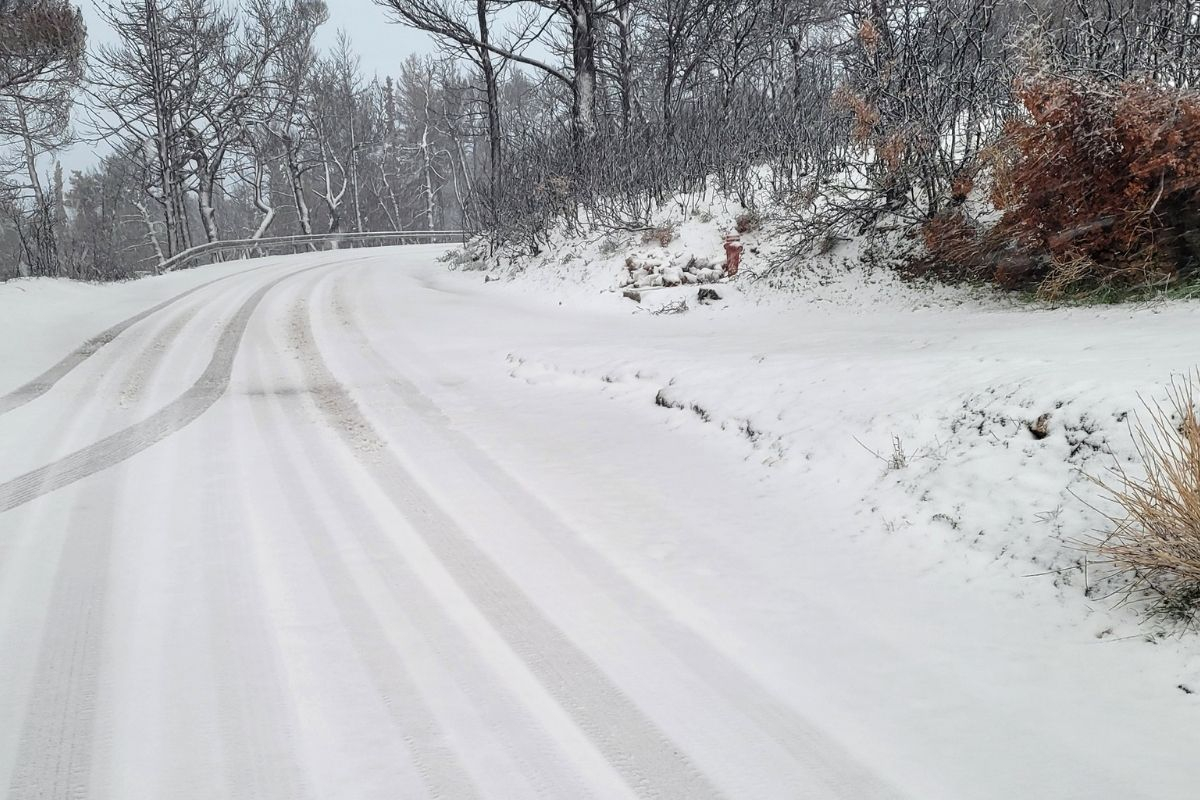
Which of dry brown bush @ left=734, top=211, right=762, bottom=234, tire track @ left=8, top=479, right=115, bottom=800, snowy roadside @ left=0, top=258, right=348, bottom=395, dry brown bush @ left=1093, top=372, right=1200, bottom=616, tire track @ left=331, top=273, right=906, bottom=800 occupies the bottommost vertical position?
tire track @ left=331, top=273, right=906, bottom=800

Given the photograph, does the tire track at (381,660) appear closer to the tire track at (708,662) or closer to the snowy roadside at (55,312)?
the tire track at (708,662)

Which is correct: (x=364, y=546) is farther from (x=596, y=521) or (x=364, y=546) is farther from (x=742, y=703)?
(x=742, y=703)

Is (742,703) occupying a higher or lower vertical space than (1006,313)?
lower

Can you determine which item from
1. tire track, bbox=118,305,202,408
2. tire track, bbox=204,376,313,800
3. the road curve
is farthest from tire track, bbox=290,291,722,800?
tire track, bbox=118,305,202,408

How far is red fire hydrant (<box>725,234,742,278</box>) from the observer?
10.2 meters

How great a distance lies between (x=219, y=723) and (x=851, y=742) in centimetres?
206

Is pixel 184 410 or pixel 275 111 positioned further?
pixel 275 111

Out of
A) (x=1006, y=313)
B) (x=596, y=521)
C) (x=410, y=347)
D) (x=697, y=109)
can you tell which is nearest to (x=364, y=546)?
(x=596, y=521)

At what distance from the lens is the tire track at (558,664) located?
207 cm

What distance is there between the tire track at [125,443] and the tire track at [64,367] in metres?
1.26

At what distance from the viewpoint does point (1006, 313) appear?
248 inches

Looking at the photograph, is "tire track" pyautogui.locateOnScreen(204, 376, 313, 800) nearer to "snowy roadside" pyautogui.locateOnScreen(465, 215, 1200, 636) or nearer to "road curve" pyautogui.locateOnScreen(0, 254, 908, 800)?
"road curve" pyautogui.locateOnScreen(0, 254, 908, 800)

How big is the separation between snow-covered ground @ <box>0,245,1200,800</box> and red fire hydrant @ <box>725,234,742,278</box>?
14.3 feet

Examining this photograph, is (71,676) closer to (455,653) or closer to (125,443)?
(455,653)
